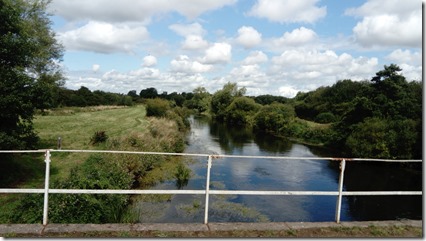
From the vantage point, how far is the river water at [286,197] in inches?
576

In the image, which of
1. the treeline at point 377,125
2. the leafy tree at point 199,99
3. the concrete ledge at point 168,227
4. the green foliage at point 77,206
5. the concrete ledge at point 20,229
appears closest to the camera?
the concrete ledge at point 20,229

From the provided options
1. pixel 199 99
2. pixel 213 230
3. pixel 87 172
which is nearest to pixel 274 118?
pixel 87 172

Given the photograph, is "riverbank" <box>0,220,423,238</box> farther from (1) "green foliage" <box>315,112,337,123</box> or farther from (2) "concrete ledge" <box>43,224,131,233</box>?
(1) "green foliage" <box>315,112,337,123</box>

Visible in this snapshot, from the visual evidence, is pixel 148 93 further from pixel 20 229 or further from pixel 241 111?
pixel 20 229

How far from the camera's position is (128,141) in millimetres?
21016

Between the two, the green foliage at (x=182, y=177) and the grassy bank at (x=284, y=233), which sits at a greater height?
the grassy bank at (x=284, y=233)

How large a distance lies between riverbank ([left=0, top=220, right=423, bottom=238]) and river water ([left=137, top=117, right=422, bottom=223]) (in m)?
7.72

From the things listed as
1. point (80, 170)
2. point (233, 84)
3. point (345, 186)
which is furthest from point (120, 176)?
point (233, 84)

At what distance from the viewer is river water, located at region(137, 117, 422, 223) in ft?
48.0

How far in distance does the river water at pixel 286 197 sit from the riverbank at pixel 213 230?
772cm

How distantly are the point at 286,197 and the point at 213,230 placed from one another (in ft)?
43.3

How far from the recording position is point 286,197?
704 inches

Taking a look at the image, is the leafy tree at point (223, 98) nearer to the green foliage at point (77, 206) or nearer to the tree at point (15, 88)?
the tree at point (15, 88)

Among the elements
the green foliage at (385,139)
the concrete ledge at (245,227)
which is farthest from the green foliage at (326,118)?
the concrete ledge at (245,227)
